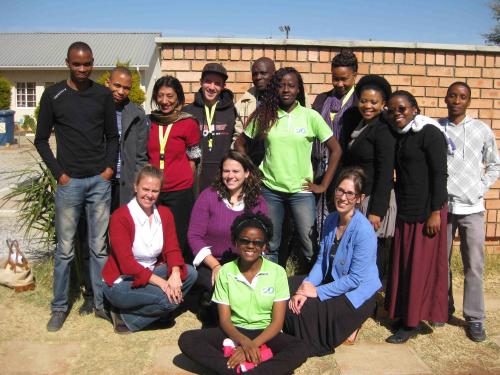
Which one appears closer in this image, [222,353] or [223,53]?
[222,353]

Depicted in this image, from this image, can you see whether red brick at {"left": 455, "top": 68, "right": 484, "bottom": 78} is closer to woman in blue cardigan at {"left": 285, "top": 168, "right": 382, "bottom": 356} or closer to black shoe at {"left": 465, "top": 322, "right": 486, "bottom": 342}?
woman in blue cardigan at {"left": 285, "top": 168, "right": 382, "bottom": 356}

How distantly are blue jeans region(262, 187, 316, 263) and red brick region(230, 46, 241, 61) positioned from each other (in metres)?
1.86

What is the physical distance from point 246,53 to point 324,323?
3.11m

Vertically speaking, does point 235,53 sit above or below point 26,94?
below

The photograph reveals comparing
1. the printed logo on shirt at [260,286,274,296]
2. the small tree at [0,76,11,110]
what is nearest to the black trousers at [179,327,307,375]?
the printed logo on shirt at [260,286,274,296]

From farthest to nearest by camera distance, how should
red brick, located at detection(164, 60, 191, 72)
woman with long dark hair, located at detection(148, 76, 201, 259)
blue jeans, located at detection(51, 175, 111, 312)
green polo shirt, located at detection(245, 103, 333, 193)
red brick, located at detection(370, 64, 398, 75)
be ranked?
red brick, located at detection(370, 64, 398, 75)
red brick, located at detection(164, 60, 191, 72)
woman with long dark hair, located at detection(148, 76, 201, 259)
green polo shirt, located at detection(245, 103, 333, 193)
blue jeans, located at detection(51, 175, 111, 312)

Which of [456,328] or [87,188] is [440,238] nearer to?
[456,328]

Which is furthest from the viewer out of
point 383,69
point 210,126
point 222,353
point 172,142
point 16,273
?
point 383,69

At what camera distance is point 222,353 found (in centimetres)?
326

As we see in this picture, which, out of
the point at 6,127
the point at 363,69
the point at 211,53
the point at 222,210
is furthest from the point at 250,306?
the point at 6,127

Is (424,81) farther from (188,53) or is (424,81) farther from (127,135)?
(127,135)

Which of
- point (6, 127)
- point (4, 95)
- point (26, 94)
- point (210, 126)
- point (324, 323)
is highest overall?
point (26, 94)

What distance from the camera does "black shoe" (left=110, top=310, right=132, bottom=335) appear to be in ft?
13.2

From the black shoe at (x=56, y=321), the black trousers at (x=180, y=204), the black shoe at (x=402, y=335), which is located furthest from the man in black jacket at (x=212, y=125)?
the black shoe at (x=402, y=335)
